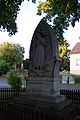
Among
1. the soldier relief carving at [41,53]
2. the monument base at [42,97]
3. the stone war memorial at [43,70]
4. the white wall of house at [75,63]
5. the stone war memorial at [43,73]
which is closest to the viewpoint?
the monument base at [42,97]

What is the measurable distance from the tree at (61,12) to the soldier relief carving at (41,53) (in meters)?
5.48

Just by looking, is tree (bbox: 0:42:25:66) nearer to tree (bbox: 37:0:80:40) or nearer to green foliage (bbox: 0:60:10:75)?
green foliage (bbox: 0:60:10:75)

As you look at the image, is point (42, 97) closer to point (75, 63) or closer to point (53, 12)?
point (53, 12)

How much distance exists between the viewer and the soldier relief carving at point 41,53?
11988mm

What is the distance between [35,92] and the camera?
1202 centimetres

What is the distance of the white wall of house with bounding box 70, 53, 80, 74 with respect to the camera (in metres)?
63.2

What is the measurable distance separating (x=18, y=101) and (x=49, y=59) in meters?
2.50

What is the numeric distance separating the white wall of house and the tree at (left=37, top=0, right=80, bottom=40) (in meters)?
43.0

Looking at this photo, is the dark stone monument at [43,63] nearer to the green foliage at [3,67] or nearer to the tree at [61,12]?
the tree at [61,12]

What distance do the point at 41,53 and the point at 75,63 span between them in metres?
52.4

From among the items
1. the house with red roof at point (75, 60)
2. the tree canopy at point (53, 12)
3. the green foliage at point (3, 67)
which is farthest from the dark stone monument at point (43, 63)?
the house with red roof at point (75, 60)

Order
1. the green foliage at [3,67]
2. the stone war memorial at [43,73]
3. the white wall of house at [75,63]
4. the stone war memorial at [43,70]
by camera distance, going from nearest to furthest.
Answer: the stone war memorial at [43,73]
the stone war memorial at [43,70]
the green foliage at [3,67]
the white wall of house at [75,63]

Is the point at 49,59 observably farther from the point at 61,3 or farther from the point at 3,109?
the point at 61,3

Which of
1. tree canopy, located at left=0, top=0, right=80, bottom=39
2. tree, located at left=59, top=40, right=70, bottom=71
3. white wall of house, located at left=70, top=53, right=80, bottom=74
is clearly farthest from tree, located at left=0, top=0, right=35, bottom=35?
tree, located at left=59, top=40, right=70, bottom=71
